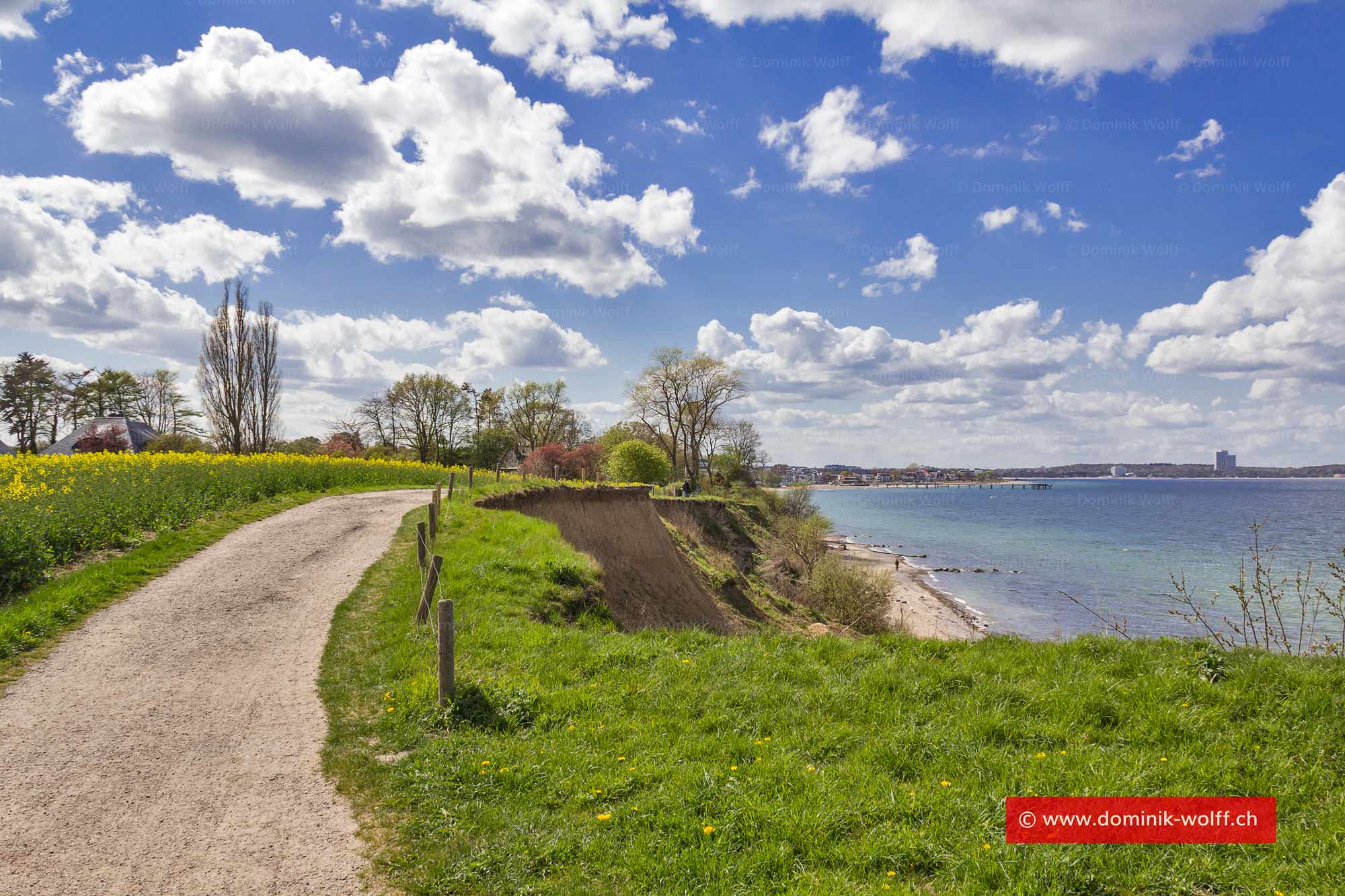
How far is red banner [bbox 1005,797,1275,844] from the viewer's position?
393 centimetres

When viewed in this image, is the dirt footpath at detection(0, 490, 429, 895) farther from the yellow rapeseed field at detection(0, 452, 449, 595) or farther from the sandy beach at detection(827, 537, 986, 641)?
the sandy beach at detection(827, 537, 986, 641)

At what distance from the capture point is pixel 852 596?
2755 cm

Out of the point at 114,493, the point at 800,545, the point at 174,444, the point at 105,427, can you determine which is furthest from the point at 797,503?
the point at 105,427

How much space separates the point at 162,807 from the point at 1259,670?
30.8ft

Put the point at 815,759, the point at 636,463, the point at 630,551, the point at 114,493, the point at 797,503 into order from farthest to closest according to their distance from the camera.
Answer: the point at 797,503 < the point at 636,463 < the point at 630,551 < the point at 114,493 < the point at 815,759

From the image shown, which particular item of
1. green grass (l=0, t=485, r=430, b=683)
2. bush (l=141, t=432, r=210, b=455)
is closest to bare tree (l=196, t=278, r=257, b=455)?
bush (l=141, t=432, r=210, b=455)

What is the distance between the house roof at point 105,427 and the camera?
129 feet

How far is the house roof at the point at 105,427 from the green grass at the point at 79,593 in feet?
115

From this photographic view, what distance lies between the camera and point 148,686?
662cm

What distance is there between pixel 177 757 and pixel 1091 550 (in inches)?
2785

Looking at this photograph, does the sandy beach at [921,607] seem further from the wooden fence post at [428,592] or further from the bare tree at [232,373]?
the bare tree at [232,373]

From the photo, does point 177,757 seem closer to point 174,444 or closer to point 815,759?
point 815,759

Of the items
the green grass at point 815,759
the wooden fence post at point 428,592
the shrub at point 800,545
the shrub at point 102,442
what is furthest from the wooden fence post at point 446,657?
the shrub at point 102,442

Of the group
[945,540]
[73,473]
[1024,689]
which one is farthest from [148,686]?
[945,540]
